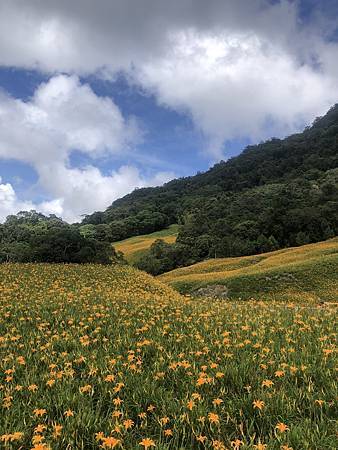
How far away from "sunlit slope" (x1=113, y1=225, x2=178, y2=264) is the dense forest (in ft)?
13.8

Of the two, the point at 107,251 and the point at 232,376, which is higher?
the point at 107,251

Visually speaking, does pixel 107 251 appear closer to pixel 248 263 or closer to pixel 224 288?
pixel 224 288

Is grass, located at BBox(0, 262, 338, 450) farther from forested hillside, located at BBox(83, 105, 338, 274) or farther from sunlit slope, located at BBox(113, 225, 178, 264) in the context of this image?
sunlit slope, located at BBox(113, 225, 178, 264)

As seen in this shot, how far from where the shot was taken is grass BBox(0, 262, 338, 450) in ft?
10.8

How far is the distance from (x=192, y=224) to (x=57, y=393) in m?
66.7

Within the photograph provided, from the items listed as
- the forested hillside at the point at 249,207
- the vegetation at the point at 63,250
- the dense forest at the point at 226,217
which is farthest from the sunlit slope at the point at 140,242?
the vegetation at the point at 63,250

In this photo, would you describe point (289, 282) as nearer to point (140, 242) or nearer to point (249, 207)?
point (249, 207)

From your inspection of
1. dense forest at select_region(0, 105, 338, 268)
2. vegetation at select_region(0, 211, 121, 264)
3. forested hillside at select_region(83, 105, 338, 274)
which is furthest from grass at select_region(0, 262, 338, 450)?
forested hillside at select_region(83, 105, 338, 274)

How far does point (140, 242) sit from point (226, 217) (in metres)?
27.6

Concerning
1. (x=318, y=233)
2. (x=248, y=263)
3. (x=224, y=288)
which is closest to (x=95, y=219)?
(x=318, y=233)

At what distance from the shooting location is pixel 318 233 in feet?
160

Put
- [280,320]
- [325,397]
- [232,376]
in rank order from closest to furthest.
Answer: [325,397], [232,376], [280,320]

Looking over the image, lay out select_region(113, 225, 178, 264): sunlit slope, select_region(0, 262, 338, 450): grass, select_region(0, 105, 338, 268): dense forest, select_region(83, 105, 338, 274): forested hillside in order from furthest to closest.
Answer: select_region(113, 225, 178, 264): sunlit slope, select_region(83, 105, 338, 274): forested hillside, select_region(0, 105, 338, 268): dense forest, select_region(0, 262, 338, 450): grass

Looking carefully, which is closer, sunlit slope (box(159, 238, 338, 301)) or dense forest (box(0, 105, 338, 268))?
sunlit slope (box(159, 238, 338, 301))
